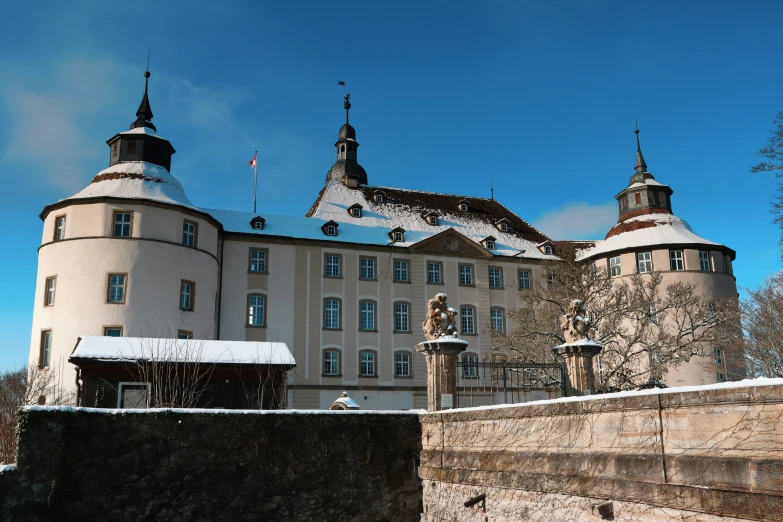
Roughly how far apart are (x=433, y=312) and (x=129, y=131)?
2428cm

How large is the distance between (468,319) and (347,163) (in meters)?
12.8

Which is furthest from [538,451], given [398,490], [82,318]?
[82,318]

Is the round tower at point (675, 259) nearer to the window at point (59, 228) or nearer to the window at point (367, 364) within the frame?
the window at point (367, 364)

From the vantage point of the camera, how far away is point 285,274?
116 ft

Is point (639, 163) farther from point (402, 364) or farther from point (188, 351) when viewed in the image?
point (188, 351)

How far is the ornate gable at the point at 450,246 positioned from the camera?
37.8 meters

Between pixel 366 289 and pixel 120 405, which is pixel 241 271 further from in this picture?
pixel 120 405

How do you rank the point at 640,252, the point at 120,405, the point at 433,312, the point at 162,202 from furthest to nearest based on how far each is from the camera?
the point at 640,252
the point at 162,202
the point at 120,405
the point at 433,312

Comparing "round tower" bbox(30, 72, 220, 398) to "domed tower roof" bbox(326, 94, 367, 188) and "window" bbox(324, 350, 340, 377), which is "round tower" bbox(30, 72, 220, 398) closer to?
"window" bbox(324, 350, 340, 377)

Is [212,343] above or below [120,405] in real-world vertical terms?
above

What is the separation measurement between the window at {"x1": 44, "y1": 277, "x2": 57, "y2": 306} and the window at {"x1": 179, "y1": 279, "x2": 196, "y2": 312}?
5119 millimetres

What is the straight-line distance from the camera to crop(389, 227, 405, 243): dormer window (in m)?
37.8

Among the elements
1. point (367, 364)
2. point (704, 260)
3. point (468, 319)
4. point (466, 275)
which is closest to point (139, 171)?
point (367, 364)

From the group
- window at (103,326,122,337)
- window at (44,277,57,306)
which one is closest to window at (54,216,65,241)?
window at (44,277,57,306)
